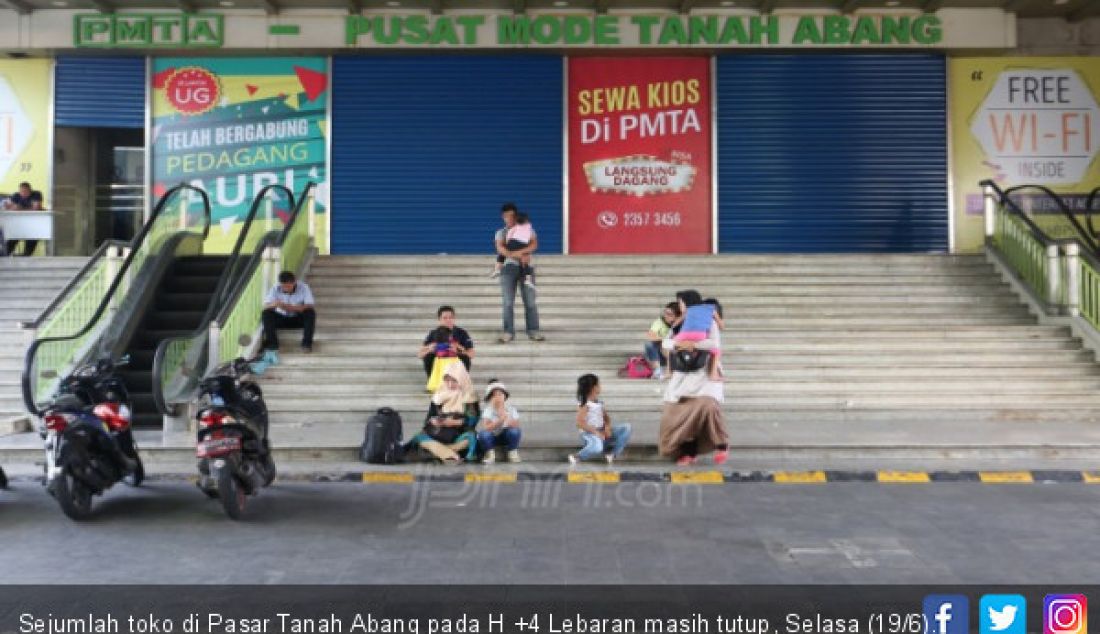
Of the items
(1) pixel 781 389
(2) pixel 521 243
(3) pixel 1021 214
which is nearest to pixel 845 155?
(3) pixel 1021 214

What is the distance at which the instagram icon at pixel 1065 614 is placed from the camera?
4.30 m

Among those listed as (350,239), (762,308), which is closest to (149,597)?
(762,308)

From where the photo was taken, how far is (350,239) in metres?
17.9

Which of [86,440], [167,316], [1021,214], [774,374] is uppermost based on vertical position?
[1021,214]

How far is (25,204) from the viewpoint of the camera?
664 inches

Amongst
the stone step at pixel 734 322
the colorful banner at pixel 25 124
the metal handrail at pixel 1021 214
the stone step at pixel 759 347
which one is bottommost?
the stone step at pixel 759 347

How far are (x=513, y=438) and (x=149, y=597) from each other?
172 inches

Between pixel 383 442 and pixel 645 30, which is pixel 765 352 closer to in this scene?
pixel 383 442

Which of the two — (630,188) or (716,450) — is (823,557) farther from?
(630,188)

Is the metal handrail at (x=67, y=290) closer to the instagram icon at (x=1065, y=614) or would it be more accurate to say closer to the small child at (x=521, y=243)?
the small child at (x=521, y=243)

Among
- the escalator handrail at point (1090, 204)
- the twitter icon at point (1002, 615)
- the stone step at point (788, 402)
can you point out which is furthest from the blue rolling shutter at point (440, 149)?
the twitter icon at point (1002, 615)

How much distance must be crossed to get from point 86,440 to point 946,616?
5876mm

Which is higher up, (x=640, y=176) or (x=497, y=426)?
(x=640, y=176)

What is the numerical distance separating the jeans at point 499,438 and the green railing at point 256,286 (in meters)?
3.84
